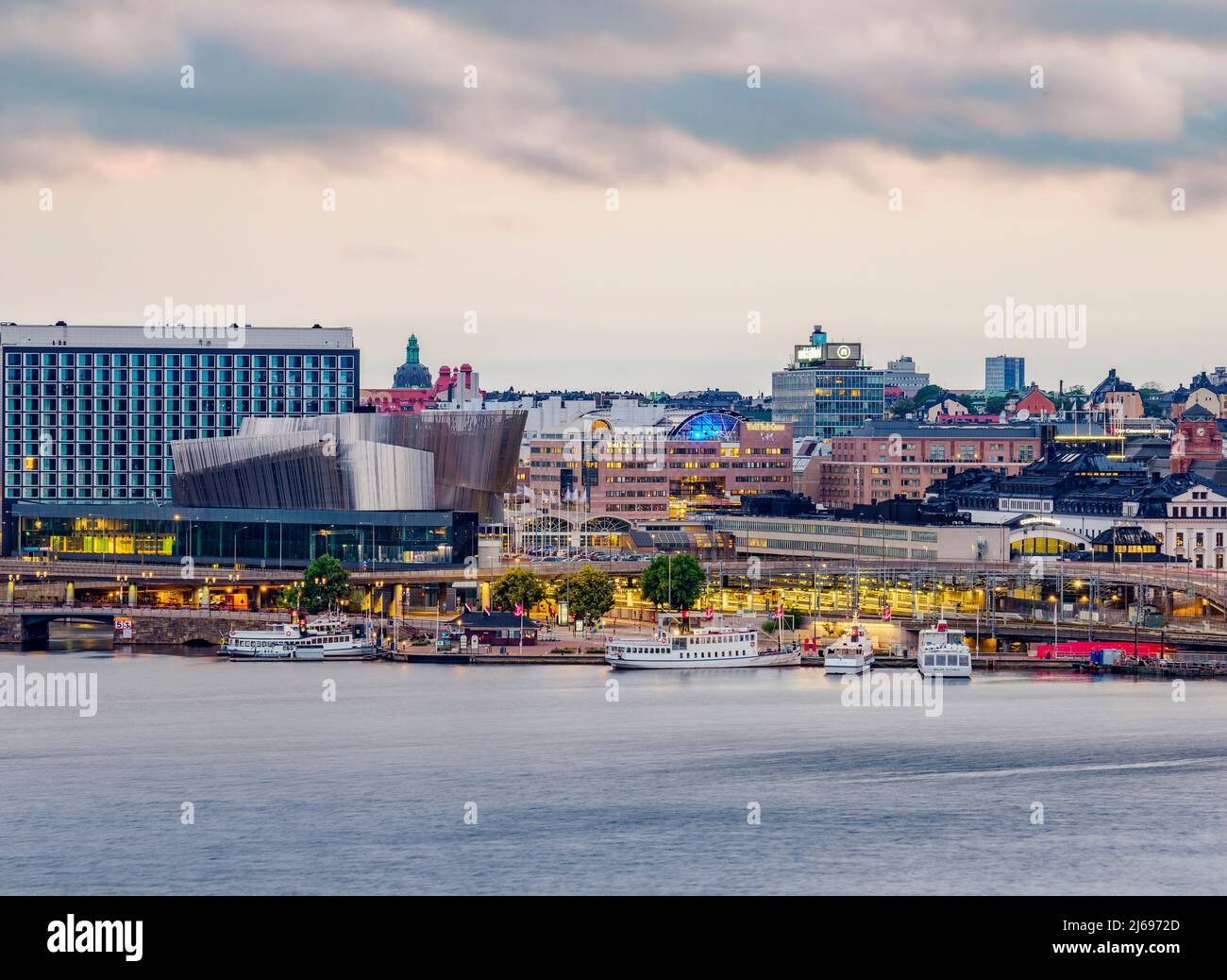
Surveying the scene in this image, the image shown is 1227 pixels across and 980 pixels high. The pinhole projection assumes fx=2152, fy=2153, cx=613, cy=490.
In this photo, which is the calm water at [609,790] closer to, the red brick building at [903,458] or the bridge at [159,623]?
the bridge at [159,623]

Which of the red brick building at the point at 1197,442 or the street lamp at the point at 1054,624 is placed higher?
the red brick building at the point at 1197,442

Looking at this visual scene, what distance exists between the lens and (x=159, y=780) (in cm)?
4834

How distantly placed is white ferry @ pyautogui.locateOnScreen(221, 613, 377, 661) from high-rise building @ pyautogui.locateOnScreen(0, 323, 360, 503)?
53.6 m

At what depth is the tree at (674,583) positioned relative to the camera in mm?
87625

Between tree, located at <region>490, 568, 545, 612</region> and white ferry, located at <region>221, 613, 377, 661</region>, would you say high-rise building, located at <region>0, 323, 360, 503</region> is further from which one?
white ferry, located at <region>221, 613, 377, 661</region>

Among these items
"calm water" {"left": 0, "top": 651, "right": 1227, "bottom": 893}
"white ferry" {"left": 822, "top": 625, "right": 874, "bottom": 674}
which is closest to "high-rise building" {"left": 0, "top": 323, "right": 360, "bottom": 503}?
"white ferry" {"left": 822, "top": 625, "right": 874, "bottom": 674}

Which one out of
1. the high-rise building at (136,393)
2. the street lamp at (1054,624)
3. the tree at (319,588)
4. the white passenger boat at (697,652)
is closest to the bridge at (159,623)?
the tree at (319,588)

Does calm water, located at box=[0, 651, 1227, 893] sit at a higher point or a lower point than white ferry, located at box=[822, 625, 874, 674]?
lower

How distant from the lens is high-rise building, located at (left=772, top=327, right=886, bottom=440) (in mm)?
191375

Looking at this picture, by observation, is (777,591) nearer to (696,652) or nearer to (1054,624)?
(1054,624)

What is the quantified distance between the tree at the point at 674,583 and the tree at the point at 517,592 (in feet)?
14.8

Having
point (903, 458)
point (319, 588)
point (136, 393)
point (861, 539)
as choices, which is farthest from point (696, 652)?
point (903, 458)

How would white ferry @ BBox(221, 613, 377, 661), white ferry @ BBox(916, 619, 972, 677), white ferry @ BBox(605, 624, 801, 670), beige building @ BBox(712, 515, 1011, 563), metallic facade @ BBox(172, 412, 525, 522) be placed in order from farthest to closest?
beige building @ BBox(712, 515, 1011, 563) → metallic facade @ BBox(172, 412, 525, 522) → white ferry @ BBox(221, 613, 377, 661) → white ferry @ BBox(605, 624, 801, 670) → white ferry @ BBox(916, 619, 972, 677)
